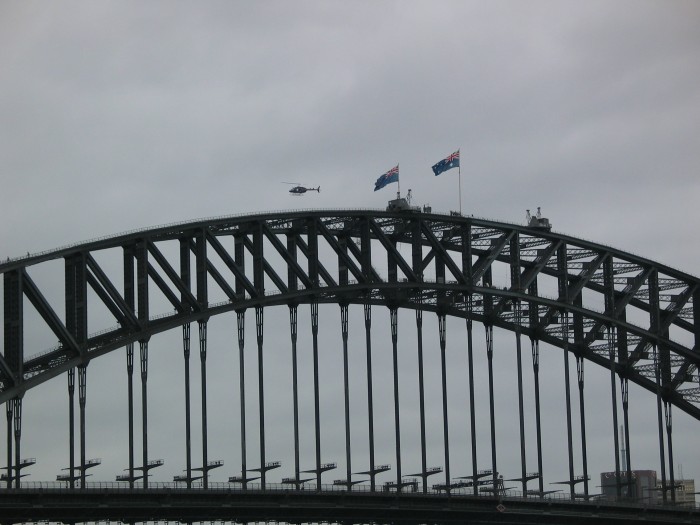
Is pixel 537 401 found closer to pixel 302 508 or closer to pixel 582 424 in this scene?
pixel 582 424

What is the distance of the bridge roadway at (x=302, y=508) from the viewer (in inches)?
5074

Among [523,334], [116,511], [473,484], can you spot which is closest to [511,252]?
[523,334]

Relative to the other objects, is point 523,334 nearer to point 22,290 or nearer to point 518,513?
point 518,513

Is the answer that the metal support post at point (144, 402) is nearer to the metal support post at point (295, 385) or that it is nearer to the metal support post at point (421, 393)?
the metal support post at point (295, 385)

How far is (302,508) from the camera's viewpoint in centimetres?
14338

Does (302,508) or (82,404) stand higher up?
(82,404)

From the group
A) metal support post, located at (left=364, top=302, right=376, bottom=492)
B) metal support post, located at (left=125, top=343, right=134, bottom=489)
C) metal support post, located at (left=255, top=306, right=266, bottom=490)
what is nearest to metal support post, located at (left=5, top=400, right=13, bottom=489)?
metal support post, located at (left=125, top=343, right=134, bottom=489)

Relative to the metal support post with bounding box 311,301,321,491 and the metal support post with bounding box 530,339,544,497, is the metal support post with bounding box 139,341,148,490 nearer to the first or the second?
the metal support post with bounding box 311,301,321,491

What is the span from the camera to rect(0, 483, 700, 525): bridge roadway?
423ft

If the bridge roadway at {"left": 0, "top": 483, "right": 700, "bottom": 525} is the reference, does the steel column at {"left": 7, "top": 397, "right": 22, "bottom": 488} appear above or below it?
above

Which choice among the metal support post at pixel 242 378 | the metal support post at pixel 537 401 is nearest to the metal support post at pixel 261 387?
the metal support post at pixel 242 378

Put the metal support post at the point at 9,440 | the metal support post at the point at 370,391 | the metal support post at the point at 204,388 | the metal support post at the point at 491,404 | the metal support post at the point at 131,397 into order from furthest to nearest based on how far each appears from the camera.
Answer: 1. the metal support post at the point at 491,404
2. the metal support post at the point at 370,391
3. the metal support post at the point at 204,388
4. the metal support post at the point at 131,397
5. the metal support post at the point at 9,440

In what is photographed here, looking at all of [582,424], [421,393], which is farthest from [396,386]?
[582,424]

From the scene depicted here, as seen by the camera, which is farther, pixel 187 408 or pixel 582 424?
pixel 582 424
